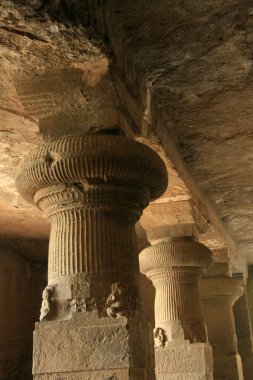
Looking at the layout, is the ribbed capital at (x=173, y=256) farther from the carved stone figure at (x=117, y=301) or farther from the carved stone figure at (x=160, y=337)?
the carved stone figure at (x=117, y=301)

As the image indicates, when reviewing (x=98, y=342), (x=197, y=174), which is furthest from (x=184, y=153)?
(x=98, y=342)

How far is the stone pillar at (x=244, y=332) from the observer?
980cm

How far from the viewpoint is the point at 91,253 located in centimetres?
303

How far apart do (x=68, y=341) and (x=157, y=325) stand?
2621 millimetres

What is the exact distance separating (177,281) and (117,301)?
264 centimetres

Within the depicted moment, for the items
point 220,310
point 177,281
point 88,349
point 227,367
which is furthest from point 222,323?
point 88,349

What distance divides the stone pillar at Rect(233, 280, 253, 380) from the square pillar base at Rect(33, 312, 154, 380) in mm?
7520

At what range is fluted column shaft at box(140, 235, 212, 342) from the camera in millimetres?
5223

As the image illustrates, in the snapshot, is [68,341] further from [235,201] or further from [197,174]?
[235,201]

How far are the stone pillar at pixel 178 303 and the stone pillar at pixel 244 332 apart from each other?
4879mm

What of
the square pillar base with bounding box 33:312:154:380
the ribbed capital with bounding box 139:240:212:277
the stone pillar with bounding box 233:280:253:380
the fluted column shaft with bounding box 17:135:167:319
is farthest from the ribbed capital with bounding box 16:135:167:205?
the stone pillar with bounding box 233:280:253:380

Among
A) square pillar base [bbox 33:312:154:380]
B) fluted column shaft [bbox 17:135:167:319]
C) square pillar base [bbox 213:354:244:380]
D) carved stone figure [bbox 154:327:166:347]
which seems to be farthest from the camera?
square pillar base [bbox 213:354:244:380]

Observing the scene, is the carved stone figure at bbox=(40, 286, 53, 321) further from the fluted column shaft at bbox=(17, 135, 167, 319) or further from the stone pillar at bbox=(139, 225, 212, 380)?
the stone pillar at bbox=(139, 225, 212, 380)

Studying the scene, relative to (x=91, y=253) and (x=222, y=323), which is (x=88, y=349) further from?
(x=222, y=323)
